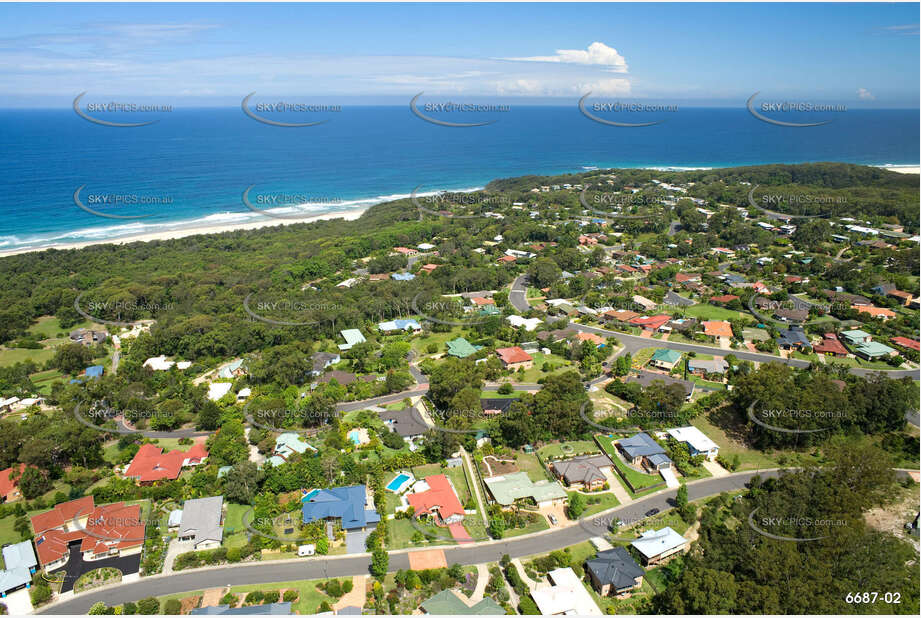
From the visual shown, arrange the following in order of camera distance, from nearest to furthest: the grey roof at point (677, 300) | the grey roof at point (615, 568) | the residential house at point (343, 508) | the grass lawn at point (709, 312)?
1. the grey roof at point (615, 568)
2. the residential house at point (343, 508)
3. the grass lawn at point (709, 312)
4. the grey roof at point (677, 300)

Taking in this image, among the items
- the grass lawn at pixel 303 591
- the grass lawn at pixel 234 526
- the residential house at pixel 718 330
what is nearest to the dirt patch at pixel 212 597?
the grass lawn at pixel 303 591

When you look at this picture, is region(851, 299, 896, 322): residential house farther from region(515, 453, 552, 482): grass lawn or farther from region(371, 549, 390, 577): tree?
region(371, 549, 390, 577): tree

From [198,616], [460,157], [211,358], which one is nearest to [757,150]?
[460,157]

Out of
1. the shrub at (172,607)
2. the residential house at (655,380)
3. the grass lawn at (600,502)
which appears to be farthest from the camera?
the residential house at (655,380)

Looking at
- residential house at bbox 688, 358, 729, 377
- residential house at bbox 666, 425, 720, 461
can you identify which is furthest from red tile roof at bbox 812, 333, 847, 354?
residential house at bbox 666, 425, 720, 461

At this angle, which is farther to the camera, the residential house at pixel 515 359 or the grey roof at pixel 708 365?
the residential house at pixel 515 359

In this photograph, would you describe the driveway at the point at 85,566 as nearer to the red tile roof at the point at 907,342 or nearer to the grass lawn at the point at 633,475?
the grass lawn at the point at 633,475

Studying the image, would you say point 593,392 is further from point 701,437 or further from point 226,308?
point 226,308

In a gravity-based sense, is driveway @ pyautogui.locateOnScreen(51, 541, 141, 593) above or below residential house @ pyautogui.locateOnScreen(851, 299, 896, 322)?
below
